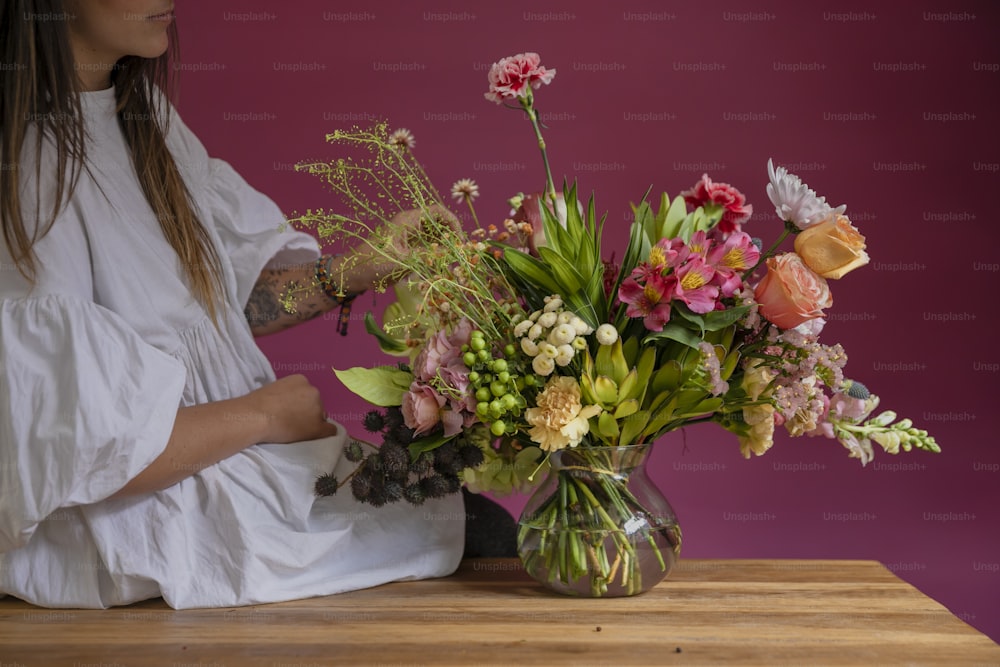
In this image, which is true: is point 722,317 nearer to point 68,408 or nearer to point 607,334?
point 607,334

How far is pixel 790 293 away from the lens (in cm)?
109

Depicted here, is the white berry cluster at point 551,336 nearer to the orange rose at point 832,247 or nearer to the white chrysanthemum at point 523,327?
the white chrysanthemum at point 523,327

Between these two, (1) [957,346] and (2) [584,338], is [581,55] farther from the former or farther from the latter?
(2) [584,338]

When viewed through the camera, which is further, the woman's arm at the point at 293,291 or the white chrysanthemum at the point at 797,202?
the woman's arm at the point at 293,291

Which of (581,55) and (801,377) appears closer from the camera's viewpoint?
(801,377)

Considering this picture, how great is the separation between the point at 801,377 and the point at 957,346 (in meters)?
1.28

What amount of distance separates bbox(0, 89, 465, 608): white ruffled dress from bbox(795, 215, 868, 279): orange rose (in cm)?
58

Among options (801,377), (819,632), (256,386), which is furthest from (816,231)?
(256,386)

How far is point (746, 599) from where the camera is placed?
4.02 ft

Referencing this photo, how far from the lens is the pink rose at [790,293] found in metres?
1.09

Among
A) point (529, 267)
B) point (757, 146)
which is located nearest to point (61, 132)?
point (529, 267)

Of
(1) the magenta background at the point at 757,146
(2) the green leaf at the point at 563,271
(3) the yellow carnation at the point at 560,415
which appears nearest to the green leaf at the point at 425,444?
(3) the yellow carnation at the point at 560,415

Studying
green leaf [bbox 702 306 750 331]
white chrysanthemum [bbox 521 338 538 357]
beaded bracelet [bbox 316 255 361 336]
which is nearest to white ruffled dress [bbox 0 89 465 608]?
beaded bracelet [bbox 316 255 361 336]

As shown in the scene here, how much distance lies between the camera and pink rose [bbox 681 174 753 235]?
4.03ft
